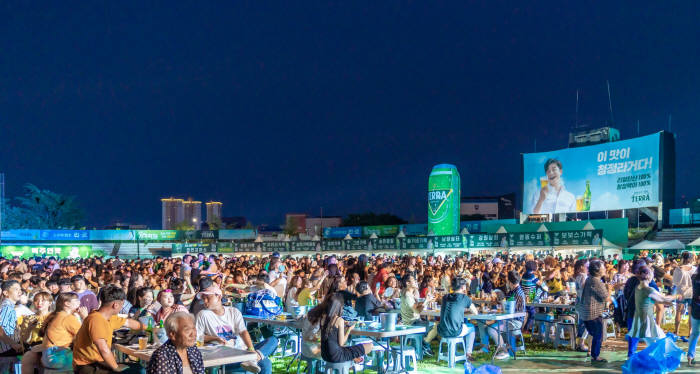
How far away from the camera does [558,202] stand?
174 ft

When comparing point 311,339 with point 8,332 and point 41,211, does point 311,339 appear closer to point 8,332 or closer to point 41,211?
point 8,332

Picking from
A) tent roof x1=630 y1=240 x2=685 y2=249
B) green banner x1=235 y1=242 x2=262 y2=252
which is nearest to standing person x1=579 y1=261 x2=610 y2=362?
tent roof x1=630 y1=240 x2=685 y2=249

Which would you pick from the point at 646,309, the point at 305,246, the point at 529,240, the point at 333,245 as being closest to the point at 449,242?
the point at 529,240

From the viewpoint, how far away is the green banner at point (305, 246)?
1746 inches

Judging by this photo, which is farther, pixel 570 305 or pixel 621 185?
pixel 621 185

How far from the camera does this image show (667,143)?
156 feet

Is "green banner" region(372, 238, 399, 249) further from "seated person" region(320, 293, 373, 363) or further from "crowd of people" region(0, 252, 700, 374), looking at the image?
"seated person" region(320, 293, 373, 363)

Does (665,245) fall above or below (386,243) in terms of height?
above

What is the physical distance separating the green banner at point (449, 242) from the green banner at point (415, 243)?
2.04 ft

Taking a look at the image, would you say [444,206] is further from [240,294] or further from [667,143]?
[240,294]

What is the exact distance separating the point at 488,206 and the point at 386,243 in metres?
86.5

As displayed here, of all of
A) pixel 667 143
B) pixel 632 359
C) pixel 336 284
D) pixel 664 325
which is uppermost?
pixel 667 143

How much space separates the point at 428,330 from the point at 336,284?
9.20ft

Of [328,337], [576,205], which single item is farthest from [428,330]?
[576,205]
